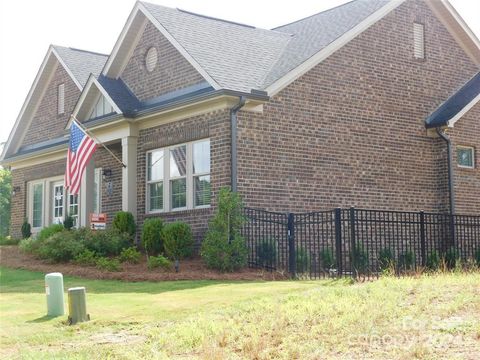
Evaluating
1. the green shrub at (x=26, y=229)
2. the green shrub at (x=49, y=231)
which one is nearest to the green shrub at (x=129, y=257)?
the green shrub at (x=49, y=231)

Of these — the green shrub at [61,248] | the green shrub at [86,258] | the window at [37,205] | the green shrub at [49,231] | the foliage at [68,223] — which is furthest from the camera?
the window at [37,205]

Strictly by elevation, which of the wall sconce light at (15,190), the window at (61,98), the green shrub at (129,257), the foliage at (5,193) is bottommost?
the green shrub at (129,257)

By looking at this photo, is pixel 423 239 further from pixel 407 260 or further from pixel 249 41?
pixel 249 41

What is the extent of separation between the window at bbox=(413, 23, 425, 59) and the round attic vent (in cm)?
771

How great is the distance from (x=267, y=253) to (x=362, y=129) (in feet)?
17.7

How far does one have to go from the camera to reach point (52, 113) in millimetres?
27781

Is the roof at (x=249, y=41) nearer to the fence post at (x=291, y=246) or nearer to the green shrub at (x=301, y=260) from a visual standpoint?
the fence post at (x=291, y=246)

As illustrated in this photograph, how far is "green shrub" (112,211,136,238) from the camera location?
67.8 ft

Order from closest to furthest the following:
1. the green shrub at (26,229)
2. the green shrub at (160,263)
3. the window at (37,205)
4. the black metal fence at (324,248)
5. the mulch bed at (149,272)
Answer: the mulch bed at (149,272), the black metal fence at (324,248), the green shrub at (160,263), the green shrub at (26,229), the window at (37,205)

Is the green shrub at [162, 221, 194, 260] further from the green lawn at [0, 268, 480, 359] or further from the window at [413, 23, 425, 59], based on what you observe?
the window at [413, 23, 425, 59]

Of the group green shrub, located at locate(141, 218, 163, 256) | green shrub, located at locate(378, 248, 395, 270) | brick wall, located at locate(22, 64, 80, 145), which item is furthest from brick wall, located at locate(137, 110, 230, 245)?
brick wall, located at locate(22, 64, 80, 145)

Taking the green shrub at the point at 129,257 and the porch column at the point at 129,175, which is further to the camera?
the porch column at the point at 129,175

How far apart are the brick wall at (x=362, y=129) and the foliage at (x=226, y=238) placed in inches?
41.1

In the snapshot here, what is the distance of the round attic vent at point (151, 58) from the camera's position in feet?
72.3
